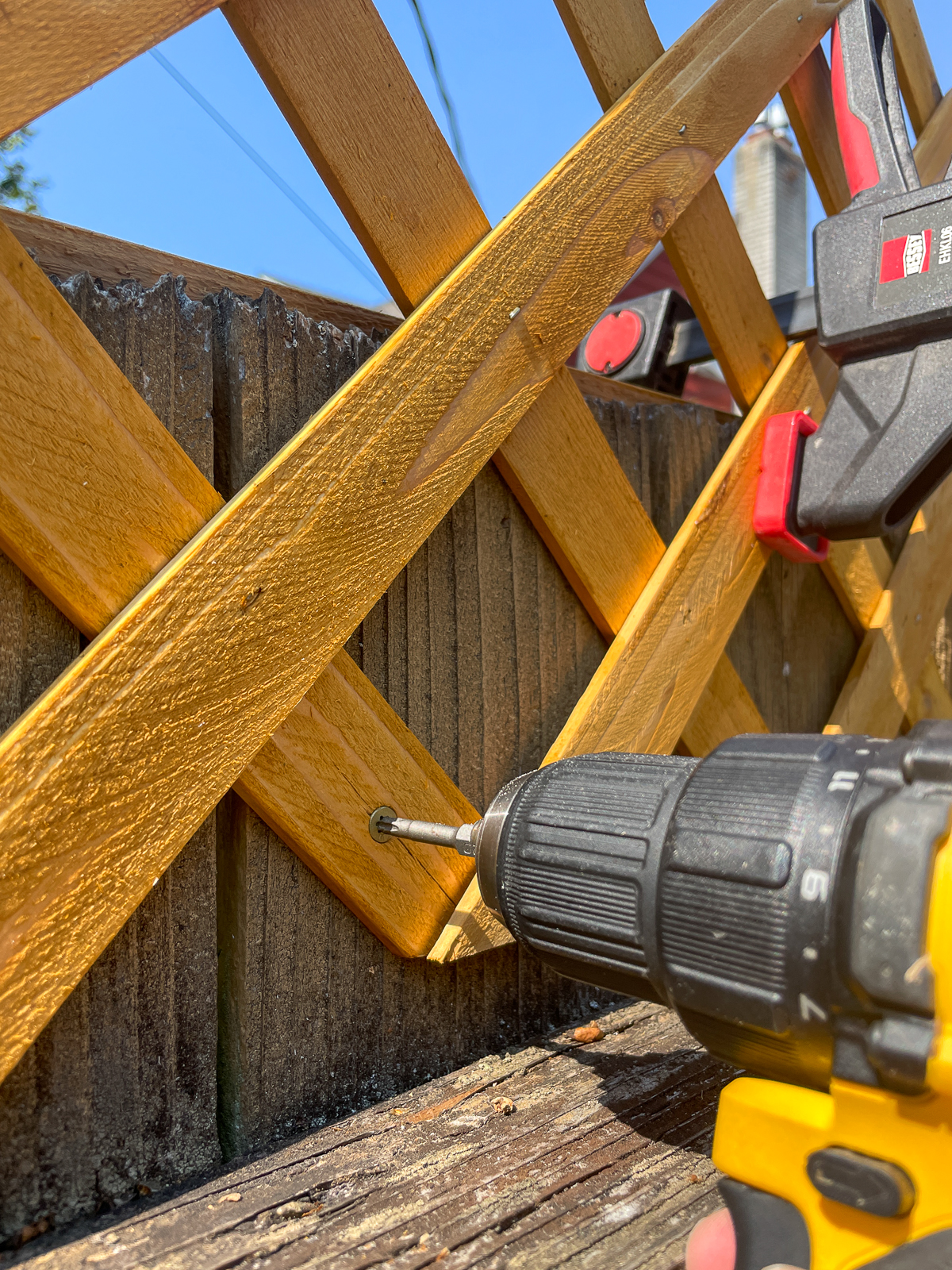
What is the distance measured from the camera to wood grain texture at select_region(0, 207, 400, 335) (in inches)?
29.2

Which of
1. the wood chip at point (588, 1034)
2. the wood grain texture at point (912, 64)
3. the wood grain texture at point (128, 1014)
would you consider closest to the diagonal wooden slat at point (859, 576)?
the wood grain texture at point (912, 64)

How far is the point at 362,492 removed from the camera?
0.85 m

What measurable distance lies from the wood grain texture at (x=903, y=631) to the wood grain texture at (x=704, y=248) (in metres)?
0.51

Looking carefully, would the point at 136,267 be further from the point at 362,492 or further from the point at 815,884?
the point at 815,884

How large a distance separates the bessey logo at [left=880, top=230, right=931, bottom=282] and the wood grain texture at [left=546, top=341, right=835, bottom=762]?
0.25 metres

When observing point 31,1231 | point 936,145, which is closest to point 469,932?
point 31,1231

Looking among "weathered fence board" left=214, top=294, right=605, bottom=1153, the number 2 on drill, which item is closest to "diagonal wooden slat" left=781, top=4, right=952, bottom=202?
"weathered fence board" left=214, top=294, right=605, bottom=1153

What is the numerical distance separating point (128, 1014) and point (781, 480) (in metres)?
1.04

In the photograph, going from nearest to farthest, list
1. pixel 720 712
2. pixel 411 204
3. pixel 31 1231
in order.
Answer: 1. pixel 31 1231
2. pixel 411 204
3. pixel 720 712

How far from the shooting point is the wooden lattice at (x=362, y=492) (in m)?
0.68

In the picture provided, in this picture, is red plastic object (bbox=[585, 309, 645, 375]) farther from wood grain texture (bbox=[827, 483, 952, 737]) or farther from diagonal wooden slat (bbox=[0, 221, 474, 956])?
diagonal wooden slat (bbox=[0, 221, 474, 956])

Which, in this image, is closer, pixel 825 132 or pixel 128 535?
pixel 128 535

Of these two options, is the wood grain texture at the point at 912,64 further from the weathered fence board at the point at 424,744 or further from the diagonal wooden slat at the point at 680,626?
the weathered fence board at the point at 424,744

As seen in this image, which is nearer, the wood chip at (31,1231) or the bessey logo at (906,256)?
the wood chip at (31,1231)
